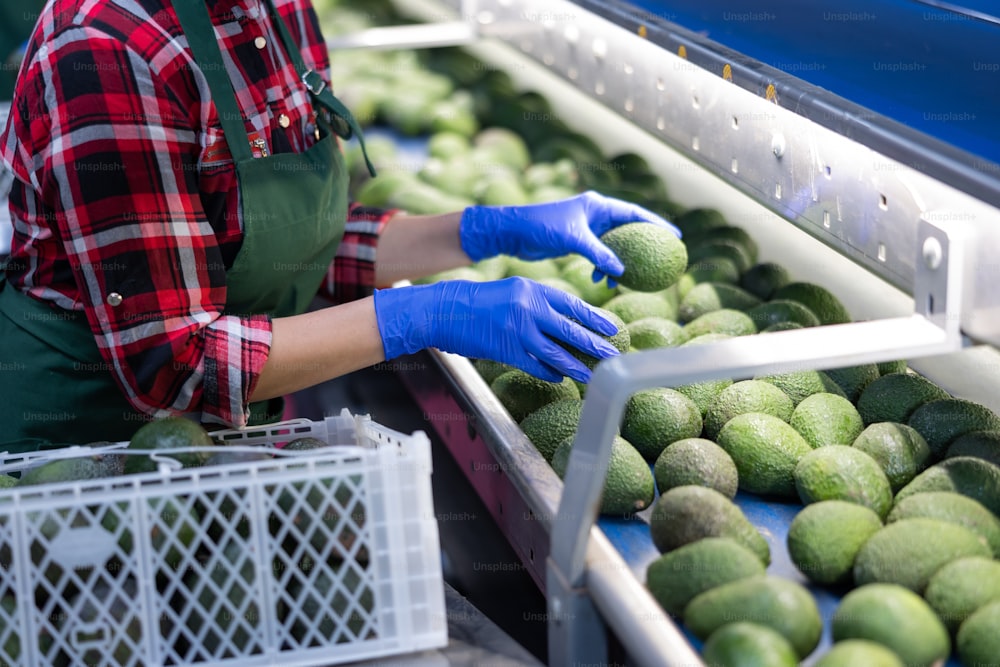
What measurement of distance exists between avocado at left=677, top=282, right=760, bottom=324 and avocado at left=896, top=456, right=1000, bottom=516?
899 mm

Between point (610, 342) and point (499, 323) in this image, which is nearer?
point (499, 323)

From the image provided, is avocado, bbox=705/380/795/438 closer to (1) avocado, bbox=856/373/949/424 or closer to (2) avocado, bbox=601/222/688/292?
(1) avocado, bbox=856/373/949/424

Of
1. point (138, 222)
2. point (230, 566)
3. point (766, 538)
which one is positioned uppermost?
point (138, 222)

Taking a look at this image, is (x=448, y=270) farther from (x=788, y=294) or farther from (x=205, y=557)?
(x=205, y=557)

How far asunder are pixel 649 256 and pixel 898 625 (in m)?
1.16

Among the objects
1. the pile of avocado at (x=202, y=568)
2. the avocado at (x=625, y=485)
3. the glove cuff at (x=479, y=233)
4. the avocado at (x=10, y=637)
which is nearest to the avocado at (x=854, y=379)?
the avocado at (x=625, y=485)

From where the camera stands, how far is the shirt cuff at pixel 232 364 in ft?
6.95

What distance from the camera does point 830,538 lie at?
171cm

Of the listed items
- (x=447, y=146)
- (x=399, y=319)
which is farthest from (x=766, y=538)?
(x=447, y=146)

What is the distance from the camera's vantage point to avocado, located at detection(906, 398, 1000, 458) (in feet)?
6.54

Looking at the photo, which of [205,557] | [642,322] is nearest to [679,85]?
[642,322]

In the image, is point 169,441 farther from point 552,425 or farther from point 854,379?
point 854,379

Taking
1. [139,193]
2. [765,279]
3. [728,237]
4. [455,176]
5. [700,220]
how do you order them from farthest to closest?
[455,176] < [700,220] < [728,237] < [765,279] < [139,193]

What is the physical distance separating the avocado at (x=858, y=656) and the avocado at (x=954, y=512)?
1.06 ft
